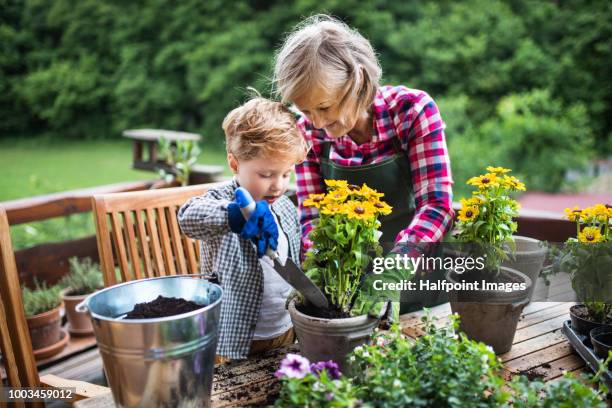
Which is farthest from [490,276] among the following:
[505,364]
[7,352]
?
[7,352]

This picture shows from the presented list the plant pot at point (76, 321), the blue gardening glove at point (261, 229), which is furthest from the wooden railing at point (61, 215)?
the blue gardening glove at point (261, 229)

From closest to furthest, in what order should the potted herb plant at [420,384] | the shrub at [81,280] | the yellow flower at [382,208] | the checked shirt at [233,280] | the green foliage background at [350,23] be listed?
the potted herb plant at [420,384] < the yellow flower at [382,208] < the checked shirt at [233,280] < the shrub at [81,280] < the green foliage background at [350,23]

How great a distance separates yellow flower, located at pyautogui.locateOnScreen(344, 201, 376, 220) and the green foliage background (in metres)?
5.81

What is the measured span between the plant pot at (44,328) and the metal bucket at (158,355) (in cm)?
181

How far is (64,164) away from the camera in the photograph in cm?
991

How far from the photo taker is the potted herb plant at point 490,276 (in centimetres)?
117

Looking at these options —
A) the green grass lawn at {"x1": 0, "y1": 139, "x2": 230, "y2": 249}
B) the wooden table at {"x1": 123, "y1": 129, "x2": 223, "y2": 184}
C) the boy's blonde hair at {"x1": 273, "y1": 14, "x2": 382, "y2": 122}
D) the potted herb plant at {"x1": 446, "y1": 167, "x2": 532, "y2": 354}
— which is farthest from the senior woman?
the green grass lawn at {"x1": 0, "y1": 139, "x2": 230, "y2": 249}

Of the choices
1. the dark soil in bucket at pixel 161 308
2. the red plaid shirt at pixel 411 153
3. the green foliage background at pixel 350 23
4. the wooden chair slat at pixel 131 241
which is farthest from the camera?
the green foliage background at pixel 350 23

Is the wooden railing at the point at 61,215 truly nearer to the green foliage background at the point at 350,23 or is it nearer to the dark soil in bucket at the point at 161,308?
the dark soil in bucket at the point at 161,308

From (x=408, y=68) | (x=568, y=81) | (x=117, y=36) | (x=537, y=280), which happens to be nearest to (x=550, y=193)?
(x=568, y=81)

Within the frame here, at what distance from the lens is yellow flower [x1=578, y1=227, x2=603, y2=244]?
1.19m

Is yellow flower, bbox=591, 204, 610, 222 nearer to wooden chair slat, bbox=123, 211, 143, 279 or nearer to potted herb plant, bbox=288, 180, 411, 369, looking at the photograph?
potted herb plant, bbox=288, 180, 411, 369

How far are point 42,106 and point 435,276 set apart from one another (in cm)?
1167

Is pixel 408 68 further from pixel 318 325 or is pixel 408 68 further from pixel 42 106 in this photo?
pixel 318 325
